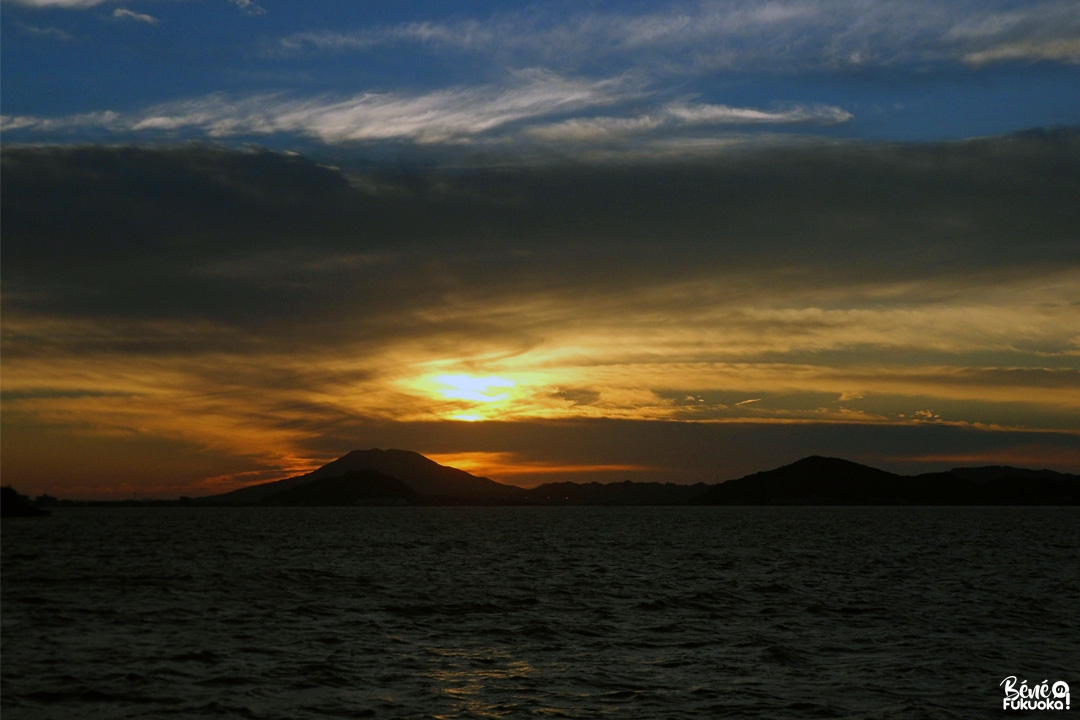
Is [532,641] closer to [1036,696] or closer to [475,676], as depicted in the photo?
[475,676]

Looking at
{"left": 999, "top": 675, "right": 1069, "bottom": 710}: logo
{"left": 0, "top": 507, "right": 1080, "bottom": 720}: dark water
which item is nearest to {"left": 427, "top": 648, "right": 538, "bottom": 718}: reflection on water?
{"left": 0, "top": 507, "right": 1080, "bottom": 720}: dark water

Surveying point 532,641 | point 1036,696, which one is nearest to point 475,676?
point 532,641

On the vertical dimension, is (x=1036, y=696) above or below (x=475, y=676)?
above

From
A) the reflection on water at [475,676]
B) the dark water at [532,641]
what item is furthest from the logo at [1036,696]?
the reflection on water at [475,676]

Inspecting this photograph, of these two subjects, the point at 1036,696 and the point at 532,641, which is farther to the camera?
the point at 532,641

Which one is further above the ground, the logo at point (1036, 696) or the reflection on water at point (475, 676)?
the logo at point (1036, 696)

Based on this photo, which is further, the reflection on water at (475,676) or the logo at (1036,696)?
the logo at (1036,696)

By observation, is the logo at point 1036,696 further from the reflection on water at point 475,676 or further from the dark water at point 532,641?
the reflection on water at point 475,676

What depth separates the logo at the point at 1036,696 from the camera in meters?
26.2

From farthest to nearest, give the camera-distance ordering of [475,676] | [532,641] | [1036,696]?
1. [532,641]
2. [475,676]
3. [1036,696]

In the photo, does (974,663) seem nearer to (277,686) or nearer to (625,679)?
(625,679)

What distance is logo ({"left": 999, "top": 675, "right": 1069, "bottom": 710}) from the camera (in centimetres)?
2623

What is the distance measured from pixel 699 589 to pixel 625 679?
27.9 meters

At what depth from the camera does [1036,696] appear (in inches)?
1070
